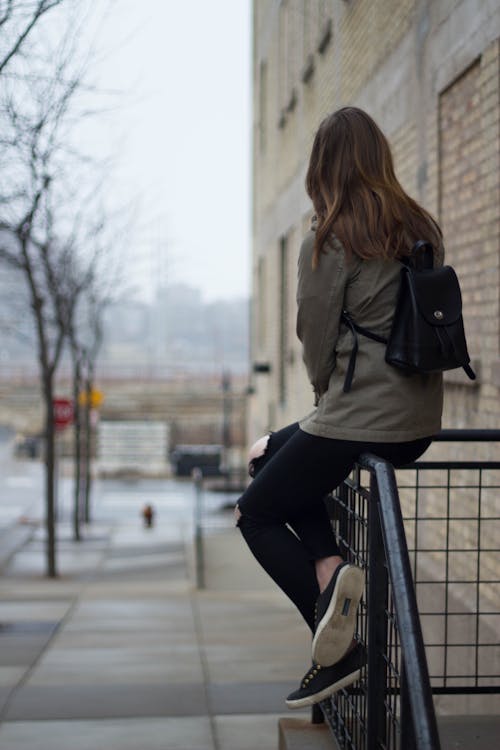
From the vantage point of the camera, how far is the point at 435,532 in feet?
26.5

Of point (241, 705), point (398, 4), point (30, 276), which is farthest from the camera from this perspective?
point (30, 276)

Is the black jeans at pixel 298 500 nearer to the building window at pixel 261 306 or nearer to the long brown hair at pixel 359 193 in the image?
the long brown hair at pixel 359 193

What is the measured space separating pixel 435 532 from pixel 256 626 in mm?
3490

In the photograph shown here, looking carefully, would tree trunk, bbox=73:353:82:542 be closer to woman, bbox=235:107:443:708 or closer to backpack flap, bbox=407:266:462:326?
woman, bbox=235:107:443:708

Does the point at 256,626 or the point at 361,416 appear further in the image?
the point at 256,626

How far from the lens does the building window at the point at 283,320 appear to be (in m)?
20.6

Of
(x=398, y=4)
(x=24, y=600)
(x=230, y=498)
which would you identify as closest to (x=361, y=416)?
(x=398, y=4)

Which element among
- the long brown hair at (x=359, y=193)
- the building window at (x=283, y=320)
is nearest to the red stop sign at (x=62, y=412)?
the building window at (x=283, y=320)

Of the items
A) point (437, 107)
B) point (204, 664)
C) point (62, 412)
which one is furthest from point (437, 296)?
point (62, 412)

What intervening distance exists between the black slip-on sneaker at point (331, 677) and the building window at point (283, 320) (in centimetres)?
1663

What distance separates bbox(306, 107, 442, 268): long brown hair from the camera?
3.67 m

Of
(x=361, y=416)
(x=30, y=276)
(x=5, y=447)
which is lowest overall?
(x=5, y=447)

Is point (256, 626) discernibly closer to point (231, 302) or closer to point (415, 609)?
point (415, 609)

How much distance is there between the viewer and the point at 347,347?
367 cm
